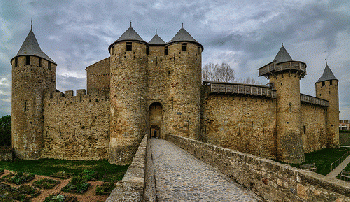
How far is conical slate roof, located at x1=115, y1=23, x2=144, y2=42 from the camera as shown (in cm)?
1744

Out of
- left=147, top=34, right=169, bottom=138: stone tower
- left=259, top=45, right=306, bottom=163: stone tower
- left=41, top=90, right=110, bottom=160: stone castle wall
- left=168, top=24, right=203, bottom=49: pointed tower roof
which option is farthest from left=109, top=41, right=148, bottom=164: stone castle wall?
left=259, top=45, right=306, bottom=163: stone tower

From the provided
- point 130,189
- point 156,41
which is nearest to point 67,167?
point 156,41

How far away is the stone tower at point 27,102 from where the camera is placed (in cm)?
1944

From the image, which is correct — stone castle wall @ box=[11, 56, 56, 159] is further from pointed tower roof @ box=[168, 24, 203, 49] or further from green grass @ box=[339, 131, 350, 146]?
green grass @ box=[339, 131, 350, 146]

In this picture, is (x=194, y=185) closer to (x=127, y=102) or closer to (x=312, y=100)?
(x=127, y=102)

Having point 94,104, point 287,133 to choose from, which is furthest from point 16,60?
point 287,133

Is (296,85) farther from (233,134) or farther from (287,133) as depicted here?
(233,134)

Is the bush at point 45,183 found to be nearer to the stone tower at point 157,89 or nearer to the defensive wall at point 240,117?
the stone tower at point 157,89

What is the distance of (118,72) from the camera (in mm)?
17219

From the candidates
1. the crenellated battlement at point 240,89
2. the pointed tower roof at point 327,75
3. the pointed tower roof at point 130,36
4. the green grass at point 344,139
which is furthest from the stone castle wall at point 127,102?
the green grass at point 344,139

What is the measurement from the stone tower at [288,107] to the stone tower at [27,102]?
850 inches

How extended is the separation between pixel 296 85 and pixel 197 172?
56.7 ft

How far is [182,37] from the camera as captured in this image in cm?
1806

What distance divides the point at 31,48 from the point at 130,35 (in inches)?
398
